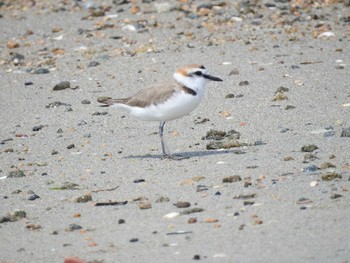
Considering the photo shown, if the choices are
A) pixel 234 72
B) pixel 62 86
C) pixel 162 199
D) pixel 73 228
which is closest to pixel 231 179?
pixel 162 199

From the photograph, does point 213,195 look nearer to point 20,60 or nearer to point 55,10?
point 20,60

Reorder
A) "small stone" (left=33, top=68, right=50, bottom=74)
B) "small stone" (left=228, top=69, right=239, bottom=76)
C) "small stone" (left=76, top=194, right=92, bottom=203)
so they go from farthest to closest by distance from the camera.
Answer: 1. "small stone" (left=33, top=68, right=50, bottom=74)
2. "small stone" (left=228, top=69, right=239, bottom=76)
3. "small stone" (left=76, top=194, right=92, bottom=203)

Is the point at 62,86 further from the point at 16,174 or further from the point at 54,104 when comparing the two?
the point at 16,174

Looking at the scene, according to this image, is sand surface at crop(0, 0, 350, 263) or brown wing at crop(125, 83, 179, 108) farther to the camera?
brown wing at crop(125, 83, 179, 108)

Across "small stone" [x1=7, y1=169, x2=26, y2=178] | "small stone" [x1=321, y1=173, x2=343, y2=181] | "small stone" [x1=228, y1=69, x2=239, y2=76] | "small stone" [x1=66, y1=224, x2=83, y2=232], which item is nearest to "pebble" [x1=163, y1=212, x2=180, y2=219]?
"small stone" [x1=66, y1=224, x2=83, y2=232]

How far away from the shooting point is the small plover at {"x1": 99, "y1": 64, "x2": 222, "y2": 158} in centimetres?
879

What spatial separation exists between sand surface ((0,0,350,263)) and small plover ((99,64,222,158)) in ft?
1.48

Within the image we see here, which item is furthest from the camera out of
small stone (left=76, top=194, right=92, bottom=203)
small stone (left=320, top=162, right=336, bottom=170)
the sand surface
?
small stone (left=320, top=162, right=336, bottom=170)

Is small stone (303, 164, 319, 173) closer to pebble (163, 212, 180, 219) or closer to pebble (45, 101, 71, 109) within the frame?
pebble (163, 212, 180, 219)

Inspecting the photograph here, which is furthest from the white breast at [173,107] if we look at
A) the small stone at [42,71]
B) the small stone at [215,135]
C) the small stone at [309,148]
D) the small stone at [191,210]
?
the small stone at [42,71]

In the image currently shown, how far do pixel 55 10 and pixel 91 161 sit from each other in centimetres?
763

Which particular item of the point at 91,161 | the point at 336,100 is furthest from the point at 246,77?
the point at 91,161

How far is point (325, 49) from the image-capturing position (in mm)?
12484

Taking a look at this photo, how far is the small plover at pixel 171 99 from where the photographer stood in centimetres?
879
